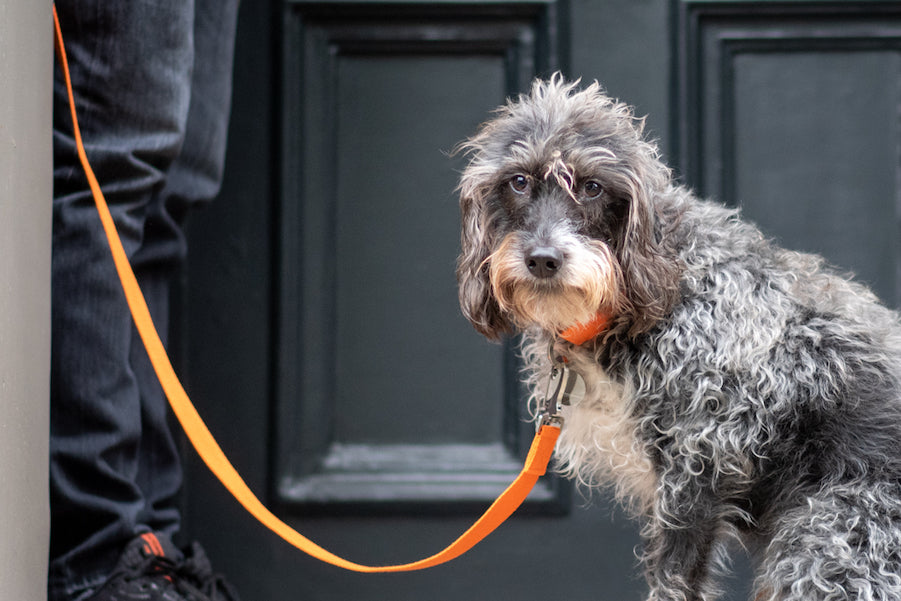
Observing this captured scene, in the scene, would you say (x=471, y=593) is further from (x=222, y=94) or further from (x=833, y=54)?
(x=833, y=54)

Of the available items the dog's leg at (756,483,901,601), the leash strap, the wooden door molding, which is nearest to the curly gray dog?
the dog's leg at (756,483,901,601)

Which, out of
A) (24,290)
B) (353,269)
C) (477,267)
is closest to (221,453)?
(24,290)

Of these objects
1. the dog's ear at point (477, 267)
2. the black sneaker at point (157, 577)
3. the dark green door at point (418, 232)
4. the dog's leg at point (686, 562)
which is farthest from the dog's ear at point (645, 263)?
the black sneaker at point (157, 577)

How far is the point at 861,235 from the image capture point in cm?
247

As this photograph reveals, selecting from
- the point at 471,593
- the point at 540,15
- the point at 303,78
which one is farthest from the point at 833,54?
the point at 471,593

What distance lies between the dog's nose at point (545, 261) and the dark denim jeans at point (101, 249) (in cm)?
98

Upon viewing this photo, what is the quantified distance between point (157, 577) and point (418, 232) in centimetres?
119

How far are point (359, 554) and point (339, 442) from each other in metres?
0.34

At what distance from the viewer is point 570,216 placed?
1481 millimetres

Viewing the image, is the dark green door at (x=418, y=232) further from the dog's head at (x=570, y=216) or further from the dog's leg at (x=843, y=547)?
the dog's leg at (x=843, y=547)

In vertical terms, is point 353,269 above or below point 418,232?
below

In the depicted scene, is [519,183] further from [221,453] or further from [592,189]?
[221,453]

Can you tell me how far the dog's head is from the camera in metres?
1.46

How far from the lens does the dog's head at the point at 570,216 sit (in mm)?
1459
